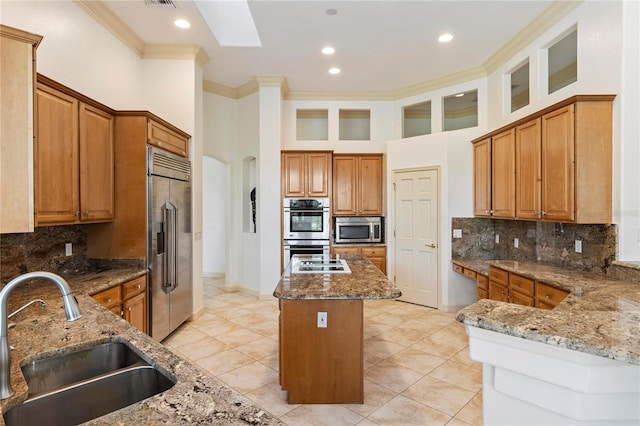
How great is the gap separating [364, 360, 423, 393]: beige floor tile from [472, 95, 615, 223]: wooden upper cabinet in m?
1.98

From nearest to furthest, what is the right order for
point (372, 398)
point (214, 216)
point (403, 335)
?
point (372, 398) → point (403, 335) → point (214, 216)

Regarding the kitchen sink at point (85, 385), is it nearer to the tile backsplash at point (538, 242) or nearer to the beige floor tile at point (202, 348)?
the beige floor tile at point (202, 348)

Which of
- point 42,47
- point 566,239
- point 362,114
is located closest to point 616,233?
point 566,239

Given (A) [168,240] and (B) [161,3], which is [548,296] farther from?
(B) [161,3]

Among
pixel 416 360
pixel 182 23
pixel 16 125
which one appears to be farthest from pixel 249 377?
pixel 182 23

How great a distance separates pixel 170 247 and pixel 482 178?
13.5ft

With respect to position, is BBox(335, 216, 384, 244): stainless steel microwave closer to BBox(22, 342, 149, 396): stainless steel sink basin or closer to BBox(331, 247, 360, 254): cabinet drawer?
BBox(331, 247, 360, 254): cabinet drawer

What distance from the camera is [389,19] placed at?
3.67 m

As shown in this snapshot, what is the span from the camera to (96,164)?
116 inches

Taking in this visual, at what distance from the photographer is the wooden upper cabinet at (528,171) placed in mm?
3244

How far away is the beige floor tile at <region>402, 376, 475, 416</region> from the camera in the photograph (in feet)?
7.94

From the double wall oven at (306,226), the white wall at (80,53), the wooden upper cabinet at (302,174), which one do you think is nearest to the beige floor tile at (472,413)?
the double wall oven at (306,226)

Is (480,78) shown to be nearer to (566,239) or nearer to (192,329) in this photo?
(566,239)

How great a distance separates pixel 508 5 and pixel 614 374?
375 centimetres
